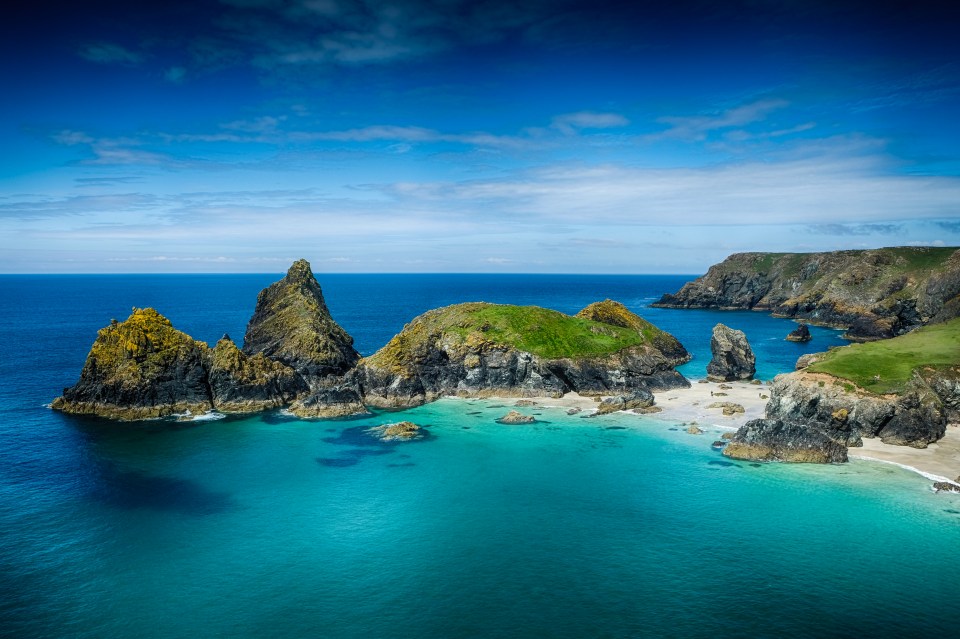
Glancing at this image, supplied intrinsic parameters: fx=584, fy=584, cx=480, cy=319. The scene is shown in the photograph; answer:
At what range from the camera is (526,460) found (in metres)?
62.6

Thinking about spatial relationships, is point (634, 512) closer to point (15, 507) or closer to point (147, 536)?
point (147, 536)

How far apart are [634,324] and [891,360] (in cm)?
4323

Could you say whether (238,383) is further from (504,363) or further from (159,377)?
(504,363)

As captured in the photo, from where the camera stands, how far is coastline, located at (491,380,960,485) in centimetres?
5781

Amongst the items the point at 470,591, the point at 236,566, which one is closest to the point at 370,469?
the point at 236,566

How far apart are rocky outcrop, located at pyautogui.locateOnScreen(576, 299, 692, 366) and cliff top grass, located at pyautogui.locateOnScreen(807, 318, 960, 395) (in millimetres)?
31630

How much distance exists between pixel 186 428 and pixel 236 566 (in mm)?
39817

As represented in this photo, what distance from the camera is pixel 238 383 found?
273 ft

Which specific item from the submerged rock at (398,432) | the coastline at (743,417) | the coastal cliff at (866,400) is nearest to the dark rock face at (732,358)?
the coastline at (743,417)

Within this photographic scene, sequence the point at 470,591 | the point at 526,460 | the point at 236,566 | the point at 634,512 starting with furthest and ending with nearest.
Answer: the point at 526,460 → the point at 634,512 → the point at 236,566 → the point at 470,591

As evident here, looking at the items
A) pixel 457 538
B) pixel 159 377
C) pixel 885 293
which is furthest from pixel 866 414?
pixel 885 293

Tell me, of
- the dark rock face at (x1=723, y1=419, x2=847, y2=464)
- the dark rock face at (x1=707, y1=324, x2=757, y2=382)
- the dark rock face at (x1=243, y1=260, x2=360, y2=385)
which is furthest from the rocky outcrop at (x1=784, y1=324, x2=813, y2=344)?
the dark rock face at (x1=243, y1=260, x2=360, y2=385)

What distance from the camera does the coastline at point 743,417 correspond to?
2276 inches

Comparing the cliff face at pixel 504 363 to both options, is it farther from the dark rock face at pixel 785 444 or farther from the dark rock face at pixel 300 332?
the dark rock face at pixel 785 444
